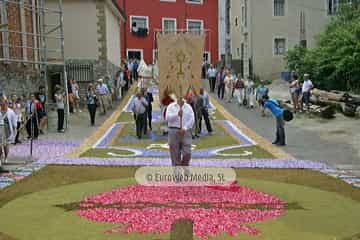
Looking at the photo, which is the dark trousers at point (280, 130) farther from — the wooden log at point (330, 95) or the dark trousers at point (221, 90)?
the dark trousers at point (221, 90)

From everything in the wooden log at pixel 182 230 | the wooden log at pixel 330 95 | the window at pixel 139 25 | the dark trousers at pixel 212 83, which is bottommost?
the wooden log at pixel 182 230

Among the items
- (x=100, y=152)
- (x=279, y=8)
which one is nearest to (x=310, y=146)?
(x=100, y=152)

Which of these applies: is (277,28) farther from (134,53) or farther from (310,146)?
(310,146)

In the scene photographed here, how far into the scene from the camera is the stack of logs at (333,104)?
→ 72.4 feet

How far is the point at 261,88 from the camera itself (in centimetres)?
2467

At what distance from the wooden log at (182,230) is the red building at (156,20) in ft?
131

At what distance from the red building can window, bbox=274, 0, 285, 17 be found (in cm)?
854

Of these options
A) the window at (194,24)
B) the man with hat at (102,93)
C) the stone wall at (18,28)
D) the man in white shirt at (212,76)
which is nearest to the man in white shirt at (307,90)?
the man with hat at (102,93)

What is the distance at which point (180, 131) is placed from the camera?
1009 centimetres

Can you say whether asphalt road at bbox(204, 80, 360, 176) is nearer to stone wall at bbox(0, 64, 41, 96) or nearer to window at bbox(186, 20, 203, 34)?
stone wall at bbox(0, 64, 41, 96)

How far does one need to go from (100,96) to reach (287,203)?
16.7 meters

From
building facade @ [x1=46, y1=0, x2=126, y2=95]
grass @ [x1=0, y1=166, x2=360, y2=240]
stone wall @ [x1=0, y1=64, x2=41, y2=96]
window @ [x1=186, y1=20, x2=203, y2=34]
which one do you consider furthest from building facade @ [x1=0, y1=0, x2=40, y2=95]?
window @ [x1=186, y1=20, x2=203, y2=34]

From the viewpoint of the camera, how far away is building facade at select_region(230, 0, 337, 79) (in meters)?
39.3

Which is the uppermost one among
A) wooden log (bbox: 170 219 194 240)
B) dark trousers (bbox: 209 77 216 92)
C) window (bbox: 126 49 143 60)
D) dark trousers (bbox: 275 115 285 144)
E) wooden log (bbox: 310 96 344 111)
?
window (bbox: 126 49 143 60)
